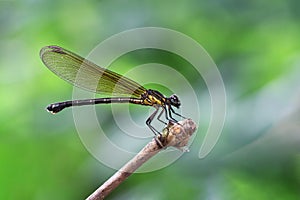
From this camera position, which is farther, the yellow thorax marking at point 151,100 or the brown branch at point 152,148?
the yellow thorax marking at point 151,100

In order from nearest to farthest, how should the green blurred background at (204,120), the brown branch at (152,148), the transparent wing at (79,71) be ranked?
1. the brown branch at (152,148)
2. the green blurred background at (204,120)
3. the transparent wing at (79,71)

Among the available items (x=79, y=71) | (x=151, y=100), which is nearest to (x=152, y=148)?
(x=151, y=100)

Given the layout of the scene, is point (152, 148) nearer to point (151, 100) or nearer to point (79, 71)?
point (151, 100)

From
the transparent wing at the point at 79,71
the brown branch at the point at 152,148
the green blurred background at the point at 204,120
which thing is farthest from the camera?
the transparent wing at the point at 79,71

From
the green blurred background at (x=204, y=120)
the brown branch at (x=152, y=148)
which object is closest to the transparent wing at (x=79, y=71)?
the green blurred background at (x=204, y=120)

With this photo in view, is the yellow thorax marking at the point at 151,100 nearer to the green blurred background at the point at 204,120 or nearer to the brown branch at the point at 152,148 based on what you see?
the green blurred background at the point at 204,120

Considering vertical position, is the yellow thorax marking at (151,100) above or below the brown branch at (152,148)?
below

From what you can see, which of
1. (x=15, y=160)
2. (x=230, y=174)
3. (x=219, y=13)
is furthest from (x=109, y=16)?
(x=230, y=174)
